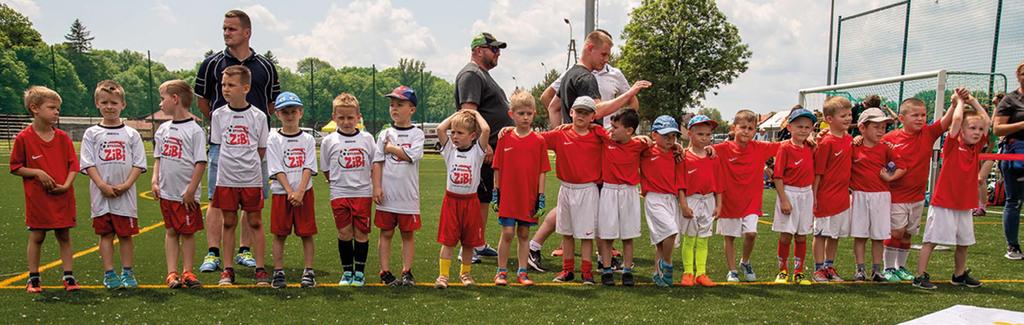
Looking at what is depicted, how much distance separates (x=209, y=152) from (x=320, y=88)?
180 ft

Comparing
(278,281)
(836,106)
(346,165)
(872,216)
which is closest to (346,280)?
(278,281)

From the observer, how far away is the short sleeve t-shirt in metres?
6.00

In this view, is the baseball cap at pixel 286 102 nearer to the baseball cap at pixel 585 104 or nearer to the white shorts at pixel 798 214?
the baseball cap at pixel 585 104

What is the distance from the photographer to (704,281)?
543 centimetres

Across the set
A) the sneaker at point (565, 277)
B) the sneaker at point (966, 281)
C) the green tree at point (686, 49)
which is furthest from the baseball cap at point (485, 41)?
the green tree at point (686, 49)

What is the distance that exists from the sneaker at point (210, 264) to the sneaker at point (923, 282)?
18.8 feet

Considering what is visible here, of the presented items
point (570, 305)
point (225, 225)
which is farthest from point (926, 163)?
point (225, 225)

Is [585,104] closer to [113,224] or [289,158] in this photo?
[289,158]

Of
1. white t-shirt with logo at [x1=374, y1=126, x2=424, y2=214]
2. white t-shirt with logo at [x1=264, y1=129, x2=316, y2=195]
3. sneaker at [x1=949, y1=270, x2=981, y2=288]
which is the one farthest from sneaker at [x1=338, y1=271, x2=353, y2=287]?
sneaker at [x1=949, y1=270, x2=981, y2=288]

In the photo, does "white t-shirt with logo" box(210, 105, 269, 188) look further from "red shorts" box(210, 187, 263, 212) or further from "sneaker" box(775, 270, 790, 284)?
"sneaker" box(775, 270, 790, 284)

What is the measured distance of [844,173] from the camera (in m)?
5.68

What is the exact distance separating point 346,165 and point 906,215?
4660 mm

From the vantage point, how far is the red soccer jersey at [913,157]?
18.8 ft

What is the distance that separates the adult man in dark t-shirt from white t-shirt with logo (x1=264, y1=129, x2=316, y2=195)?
4.70 feet
